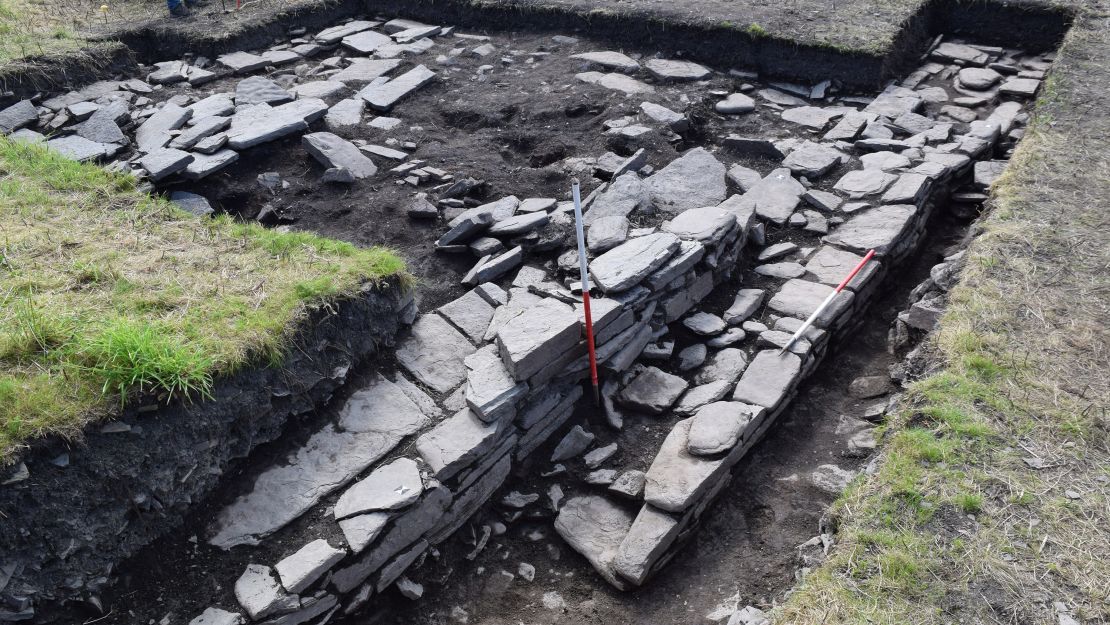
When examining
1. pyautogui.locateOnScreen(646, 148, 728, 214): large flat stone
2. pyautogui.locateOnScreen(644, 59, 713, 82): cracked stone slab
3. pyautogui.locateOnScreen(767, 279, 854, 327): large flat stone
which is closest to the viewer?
pyautogui.locateOnScreen(767, 279, 854, 327): large flat stone

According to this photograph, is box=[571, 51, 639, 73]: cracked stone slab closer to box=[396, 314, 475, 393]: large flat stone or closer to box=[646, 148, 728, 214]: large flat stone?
box=[646, 148, 728, 214]: large flat stone

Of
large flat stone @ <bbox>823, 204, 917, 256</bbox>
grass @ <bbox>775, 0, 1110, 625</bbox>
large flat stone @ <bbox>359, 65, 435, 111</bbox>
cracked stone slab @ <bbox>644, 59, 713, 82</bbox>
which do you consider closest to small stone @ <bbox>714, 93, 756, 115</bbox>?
cracked stone slab @ <bbox>644, 59, 713, 82</bbox>

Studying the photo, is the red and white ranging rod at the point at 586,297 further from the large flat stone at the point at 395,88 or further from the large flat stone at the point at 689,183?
the large flat stone at the point at 395,88

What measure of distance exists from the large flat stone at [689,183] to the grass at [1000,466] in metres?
1.88

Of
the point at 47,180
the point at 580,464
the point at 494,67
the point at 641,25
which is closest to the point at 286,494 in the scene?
the point at 580,464

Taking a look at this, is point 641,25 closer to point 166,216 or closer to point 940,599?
point 166,216

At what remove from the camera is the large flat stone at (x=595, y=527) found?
4.24m

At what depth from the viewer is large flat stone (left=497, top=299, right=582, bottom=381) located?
14.5 feet

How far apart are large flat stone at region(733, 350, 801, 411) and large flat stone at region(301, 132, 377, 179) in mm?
3491

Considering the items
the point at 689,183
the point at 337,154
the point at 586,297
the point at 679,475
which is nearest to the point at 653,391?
the point at 679,475

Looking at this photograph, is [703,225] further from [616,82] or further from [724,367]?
[616,82]

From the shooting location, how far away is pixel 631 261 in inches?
200

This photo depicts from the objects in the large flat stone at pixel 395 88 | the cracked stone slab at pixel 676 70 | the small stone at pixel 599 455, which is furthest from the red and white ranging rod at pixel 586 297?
the cracked stone slab at pixel 676 70

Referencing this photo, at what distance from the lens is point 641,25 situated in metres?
8.69
